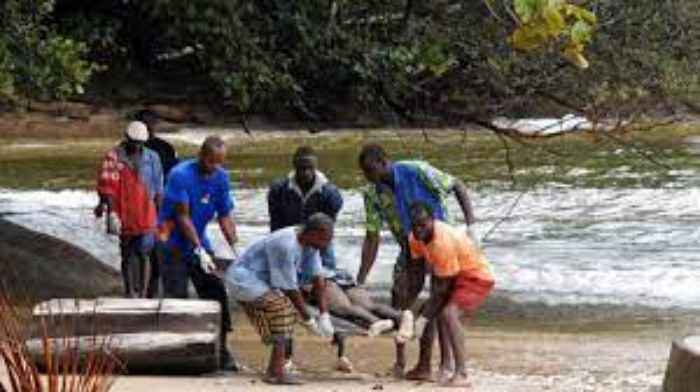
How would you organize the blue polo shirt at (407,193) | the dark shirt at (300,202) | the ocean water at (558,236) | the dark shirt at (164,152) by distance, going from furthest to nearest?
the ocean water at (558,236)
the dark shirt at (164,152)
the dark shirt at (300,202)
the blue polo shirt at (407,193)

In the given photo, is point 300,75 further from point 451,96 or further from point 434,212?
point 434,212

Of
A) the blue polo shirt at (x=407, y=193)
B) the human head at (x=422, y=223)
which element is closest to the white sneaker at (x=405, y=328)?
the human head at (x=422, y=223)

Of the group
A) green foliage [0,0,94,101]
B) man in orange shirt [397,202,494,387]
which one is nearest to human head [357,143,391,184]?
man in orange shirt [397,202,494,387]

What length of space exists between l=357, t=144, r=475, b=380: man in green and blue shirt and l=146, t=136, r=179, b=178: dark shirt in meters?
2.23

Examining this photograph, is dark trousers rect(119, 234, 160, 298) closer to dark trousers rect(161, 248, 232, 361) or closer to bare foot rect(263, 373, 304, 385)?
dark trousers rect(161, 248, 232, 361)

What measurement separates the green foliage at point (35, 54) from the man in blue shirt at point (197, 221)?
170 centimetres

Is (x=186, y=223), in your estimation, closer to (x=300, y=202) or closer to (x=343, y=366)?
(x=300, y=202)

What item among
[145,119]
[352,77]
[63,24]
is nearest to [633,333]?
[352,77]

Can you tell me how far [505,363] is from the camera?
35.6 ft

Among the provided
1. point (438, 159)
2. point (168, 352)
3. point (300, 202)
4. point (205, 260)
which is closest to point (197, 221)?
point (205, 260)

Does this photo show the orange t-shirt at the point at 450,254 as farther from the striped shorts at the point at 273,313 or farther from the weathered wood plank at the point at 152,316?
the weathered wood plank at the point at 152,316

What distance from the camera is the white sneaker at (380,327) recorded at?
30.6ft

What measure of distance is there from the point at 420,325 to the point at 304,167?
1.28 meters

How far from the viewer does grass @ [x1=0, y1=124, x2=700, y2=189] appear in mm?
26156
